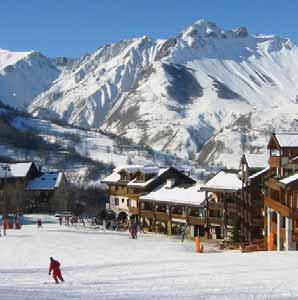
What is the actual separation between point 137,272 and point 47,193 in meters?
84.5

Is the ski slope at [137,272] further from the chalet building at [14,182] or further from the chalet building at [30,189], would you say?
the chalet building at [30,189]

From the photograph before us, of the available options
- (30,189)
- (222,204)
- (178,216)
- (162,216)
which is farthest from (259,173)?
(30,189)

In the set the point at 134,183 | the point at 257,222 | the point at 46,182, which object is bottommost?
the point at 257,222

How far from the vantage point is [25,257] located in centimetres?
4244

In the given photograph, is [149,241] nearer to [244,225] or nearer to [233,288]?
[244,225]

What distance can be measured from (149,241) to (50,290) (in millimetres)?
27426

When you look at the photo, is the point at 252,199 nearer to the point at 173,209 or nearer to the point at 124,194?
the point at 173,209

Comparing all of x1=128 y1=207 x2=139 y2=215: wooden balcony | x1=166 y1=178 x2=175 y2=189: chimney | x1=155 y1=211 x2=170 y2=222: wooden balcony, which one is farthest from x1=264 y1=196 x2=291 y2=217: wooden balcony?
x1=128 y1=207 x2=139 y2=215: wooden balcony

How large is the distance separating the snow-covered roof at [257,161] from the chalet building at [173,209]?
852cm

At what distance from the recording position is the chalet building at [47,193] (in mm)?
110706

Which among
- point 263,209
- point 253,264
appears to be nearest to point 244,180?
point 263,209

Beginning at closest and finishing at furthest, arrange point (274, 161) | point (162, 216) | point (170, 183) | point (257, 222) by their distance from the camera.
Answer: point (274, 161), point (257, 222), point (162, 216), point (170, 183)

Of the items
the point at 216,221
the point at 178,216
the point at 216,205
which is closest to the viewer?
the point at 216,221

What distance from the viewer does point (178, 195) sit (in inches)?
3051
